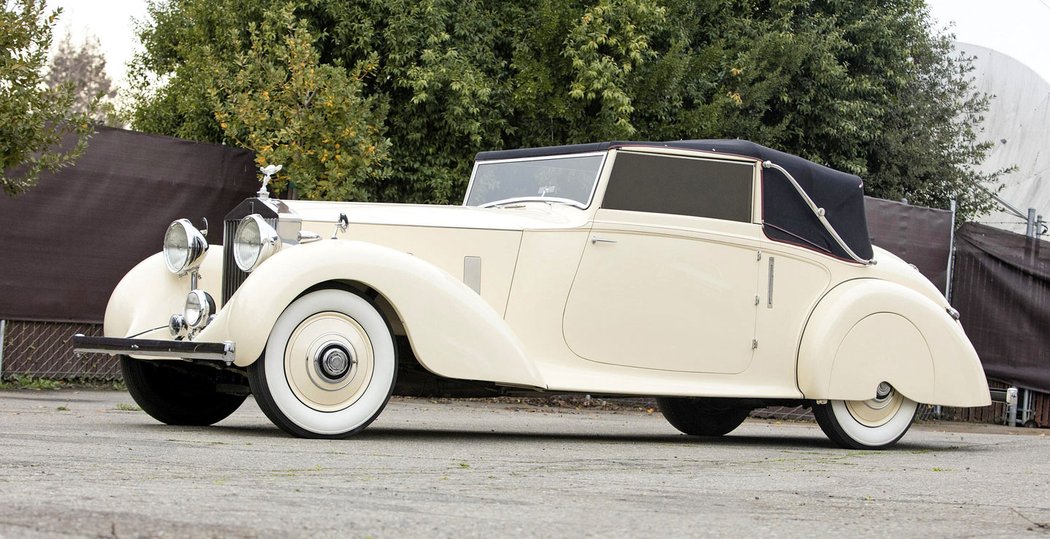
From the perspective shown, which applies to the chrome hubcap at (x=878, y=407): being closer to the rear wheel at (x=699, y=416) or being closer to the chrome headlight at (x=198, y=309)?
the rear wheel at (x=699, y=416)

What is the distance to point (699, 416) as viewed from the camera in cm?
855

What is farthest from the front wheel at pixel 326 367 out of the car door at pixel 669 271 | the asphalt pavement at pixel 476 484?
the car door at pixel 669 271

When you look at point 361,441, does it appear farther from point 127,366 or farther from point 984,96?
point 984,96

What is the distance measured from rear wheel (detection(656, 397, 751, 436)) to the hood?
2.01 meters

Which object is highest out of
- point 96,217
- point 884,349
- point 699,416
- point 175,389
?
point 96,217

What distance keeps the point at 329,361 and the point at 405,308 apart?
47cm

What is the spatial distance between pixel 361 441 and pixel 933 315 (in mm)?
3666

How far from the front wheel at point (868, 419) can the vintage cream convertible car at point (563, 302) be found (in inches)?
0.5

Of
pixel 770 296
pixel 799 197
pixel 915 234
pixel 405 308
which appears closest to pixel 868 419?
pixel 770 296

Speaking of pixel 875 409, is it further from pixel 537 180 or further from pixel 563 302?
pixel 537 180

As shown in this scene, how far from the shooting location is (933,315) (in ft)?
25.1

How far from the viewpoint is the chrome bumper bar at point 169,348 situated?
5.86 m

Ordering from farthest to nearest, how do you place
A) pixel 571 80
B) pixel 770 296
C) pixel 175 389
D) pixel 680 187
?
pixel 571 80 → pixel 770 296 → pixel 680 187 → pixel 175 389

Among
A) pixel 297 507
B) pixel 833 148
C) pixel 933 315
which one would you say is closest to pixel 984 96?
pixel 833 148
